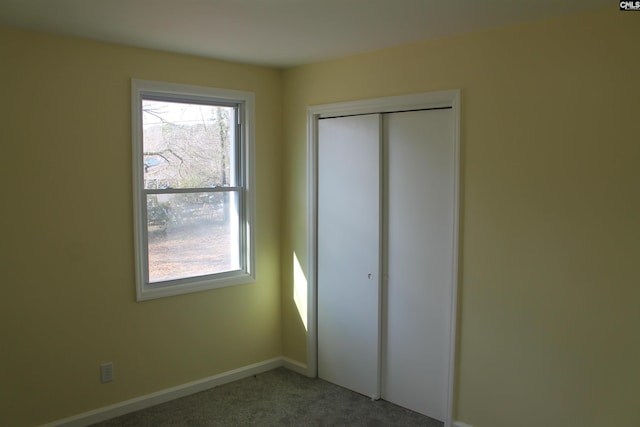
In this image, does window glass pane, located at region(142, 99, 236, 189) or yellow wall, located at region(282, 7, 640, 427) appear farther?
window glass pane, located at region(142, 99, 236, 189)

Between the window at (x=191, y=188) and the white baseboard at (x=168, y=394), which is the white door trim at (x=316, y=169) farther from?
the window at (x=191, y=188)

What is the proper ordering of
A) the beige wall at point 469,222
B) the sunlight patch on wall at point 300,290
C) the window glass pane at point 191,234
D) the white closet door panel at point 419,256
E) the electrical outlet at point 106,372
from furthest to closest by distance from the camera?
1. the sunlight patch on wall at point 300,290
2. the window glass pane at point 191,234
3. the electrical outlet at point 106,372
4. the white closet door panel at point 419,256
5. the beige wall at point 469,222

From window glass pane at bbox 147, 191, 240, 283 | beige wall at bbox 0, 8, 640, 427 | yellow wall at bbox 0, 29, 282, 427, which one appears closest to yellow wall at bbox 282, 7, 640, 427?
beige wall at bbox 0, 8, 640, 427

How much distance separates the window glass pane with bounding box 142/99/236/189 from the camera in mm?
3713

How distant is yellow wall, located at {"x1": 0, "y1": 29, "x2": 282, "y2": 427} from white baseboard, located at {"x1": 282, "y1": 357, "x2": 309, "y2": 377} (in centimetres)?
79

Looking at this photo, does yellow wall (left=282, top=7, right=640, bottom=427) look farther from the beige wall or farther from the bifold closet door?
the bifold closet door

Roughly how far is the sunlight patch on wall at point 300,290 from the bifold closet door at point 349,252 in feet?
0.41

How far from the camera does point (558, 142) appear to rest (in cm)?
281

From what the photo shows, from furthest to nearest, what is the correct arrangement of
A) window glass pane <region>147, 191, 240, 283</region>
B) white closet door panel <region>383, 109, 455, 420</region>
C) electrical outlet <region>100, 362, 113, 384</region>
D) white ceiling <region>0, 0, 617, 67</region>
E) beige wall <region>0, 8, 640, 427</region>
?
window glass pane <region>147, 191, 240, 283</region> < electrical outlet <region>100, 362, 113, 384</region> < white closet door panel <region>383, 109, 455, 420</region> < beige wall <region>0, 8, 640, 427</region> < white ceiling <region>0, 0, 617, 67</region>

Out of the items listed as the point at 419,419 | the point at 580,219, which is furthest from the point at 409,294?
the point at 580,219

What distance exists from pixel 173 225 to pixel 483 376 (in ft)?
7.55

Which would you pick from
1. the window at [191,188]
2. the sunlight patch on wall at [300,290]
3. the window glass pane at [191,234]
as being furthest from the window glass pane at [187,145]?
the sunlight patch on wall at [300,290]

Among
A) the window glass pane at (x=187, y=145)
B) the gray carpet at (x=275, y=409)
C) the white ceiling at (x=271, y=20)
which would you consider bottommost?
the gray carpet at (x=275, y=409)

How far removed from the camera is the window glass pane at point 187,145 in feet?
12.2
